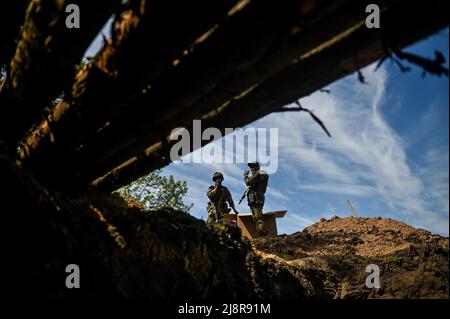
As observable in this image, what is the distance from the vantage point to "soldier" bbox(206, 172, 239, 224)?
11.2 metres

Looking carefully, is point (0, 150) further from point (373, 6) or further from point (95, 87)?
point (373, 6)

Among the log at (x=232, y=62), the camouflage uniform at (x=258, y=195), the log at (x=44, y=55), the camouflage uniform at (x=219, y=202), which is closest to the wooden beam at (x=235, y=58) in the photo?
the log at (x=232, y=62)

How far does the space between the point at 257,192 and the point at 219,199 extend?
4.94ft

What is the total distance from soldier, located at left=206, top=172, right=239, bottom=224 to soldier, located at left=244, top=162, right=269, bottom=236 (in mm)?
769

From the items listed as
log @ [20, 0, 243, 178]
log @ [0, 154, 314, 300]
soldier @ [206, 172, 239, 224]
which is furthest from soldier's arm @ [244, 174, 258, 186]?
log @ [20, 0, 243, 178]

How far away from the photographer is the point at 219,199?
36.8 feet

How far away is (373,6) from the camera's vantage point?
1.54 meters

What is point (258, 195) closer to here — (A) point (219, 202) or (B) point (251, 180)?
(B) point (251, 180)

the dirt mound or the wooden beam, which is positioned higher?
the wooden beam

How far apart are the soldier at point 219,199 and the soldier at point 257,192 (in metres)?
0.77

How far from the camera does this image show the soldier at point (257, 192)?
10797 mm

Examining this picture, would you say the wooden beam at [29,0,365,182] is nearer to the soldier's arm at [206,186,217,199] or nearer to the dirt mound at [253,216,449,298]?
the dirt mound at [253,216,449,298]

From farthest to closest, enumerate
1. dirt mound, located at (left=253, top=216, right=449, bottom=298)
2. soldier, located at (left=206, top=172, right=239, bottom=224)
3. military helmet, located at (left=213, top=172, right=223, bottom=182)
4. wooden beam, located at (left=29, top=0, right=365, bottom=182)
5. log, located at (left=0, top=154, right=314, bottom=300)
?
military helmet, located at (left=213, top=172, right=223, bottom=182)
soldier, located at (left=206, top=172, right=239, bottom=224)
dirt mound, located at (left=253, top=216, right=449, bottom=298)
log, located at (left=0, top=154, right=314, bottom=300)
wooden beam, located at (left=29, top=0, right=365, bottom=182)
